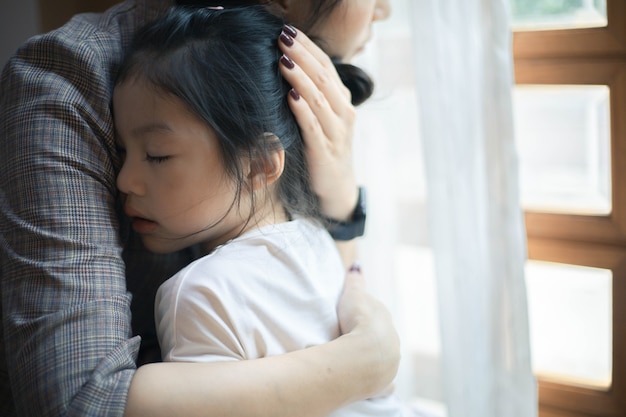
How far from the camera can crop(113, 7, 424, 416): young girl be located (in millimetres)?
934

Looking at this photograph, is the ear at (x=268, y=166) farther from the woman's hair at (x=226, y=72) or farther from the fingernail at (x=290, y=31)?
the fingernail at (x=290, y=31)

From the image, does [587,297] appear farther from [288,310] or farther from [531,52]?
[288,310]

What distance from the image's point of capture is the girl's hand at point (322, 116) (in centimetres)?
106

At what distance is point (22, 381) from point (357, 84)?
29.0 inches

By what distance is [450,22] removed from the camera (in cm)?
125

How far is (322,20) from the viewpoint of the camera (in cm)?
115

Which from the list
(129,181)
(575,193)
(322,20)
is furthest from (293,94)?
(575,193)

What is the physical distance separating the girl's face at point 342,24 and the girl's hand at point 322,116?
65 millimetres

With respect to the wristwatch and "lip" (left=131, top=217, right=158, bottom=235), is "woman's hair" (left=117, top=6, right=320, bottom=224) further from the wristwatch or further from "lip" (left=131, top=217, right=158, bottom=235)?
the wristwatch

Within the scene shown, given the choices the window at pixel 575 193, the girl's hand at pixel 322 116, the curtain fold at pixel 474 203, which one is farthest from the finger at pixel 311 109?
the window at pixel 575 193

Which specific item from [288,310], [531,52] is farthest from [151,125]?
[531,52]

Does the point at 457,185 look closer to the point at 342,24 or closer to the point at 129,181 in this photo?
the point at 342,24

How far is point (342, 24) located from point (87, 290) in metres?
0.60

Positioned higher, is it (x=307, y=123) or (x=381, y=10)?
(x=381, y=10)
